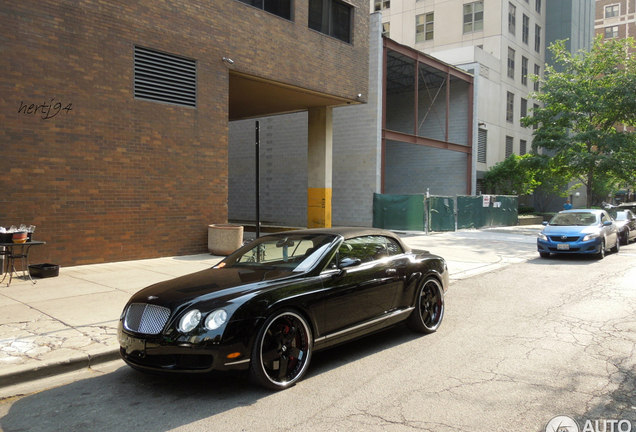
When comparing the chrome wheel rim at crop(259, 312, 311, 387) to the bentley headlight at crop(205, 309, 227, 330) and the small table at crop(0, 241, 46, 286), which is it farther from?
the small table at crop(0, 241, 46, 286)

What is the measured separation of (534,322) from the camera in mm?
6914

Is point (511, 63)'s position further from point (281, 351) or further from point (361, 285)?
point (281, 351)

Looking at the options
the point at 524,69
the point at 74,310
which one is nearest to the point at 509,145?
the point at 524,69

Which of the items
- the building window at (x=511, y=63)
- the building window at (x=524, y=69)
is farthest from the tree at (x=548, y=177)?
the building window at (x=524, y=69)

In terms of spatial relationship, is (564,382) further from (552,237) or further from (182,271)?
(552,237)

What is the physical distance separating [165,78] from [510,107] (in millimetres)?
32593

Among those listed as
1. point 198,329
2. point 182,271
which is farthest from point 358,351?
point 182,271

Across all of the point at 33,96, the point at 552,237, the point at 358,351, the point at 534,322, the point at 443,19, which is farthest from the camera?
the point at 443,19

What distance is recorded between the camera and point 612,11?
83375 millimetres

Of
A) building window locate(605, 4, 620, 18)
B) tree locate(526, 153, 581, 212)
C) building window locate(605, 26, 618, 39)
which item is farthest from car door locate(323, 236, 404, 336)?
building window locate(605, 4, 620, 18)

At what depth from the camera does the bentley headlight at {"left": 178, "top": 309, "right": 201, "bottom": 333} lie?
4.19 meters

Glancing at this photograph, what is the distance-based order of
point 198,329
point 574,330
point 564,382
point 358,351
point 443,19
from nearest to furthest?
point 198,329 < point 564,382 < point 358,351 < point 574,330 < point 443,19

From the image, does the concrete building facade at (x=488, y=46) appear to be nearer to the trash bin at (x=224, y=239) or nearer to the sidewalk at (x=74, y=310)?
the sidewalk at (x=74, y=310)

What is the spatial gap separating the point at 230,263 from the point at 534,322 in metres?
4.25
